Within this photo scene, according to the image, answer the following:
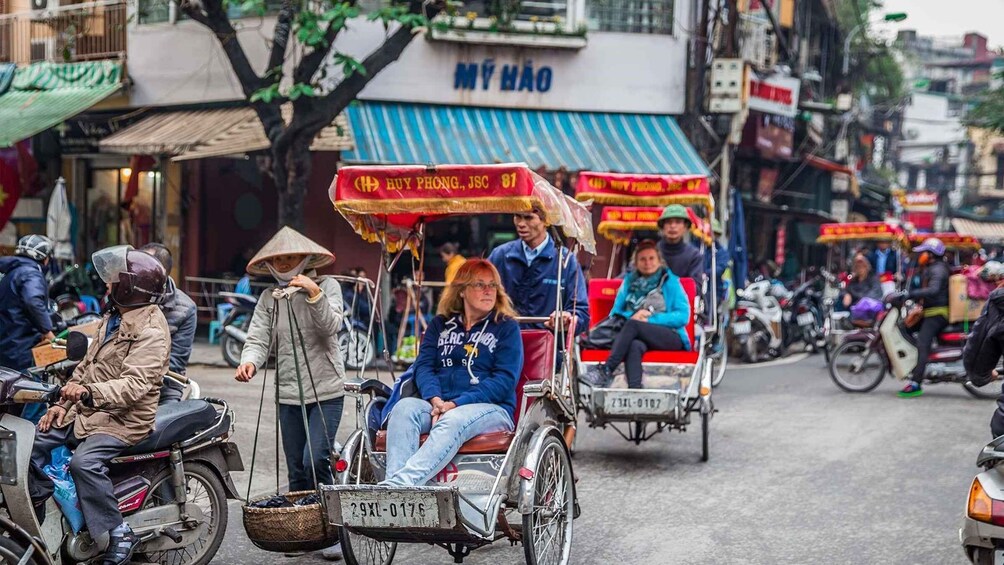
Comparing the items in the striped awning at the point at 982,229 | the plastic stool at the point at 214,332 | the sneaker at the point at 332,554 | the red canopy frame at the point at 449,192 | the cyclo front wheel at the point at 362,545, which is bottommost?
the striped awning at the point at 982,229

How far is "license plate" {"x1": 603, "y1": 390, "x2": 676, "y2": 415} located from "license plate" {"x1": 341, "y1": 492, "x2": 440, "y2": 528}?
11.9 ft

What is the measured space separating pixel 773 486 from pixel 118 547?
480 cm

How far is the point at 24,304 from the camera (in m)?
8.00

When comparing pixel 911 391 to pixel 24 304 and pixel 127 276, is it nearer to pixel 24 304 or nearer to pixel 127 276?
pixel 24 304

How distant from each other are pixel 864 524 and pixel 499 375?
285 centimetres

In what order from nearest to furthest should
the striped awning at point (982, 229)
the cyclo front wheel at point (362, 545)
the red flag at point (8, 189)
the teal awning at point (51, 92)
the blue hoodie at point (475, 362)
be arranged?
the cyclo front wheel at point (362, 545), the blue hoodie at point (475, 362), the teal awning at point (51, 92), the red flag at point (8, 189), the striped awning at point (982, 229)

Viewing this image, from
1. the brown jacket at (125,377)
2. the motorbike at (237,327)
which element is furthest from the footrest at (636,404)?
the motorbike at (237,327)

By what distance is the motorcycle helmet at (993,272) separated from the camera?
11281 millimetres

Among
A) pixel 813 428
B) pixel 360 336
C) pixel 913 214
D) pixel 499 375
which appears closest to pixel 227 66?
pixel 360 336

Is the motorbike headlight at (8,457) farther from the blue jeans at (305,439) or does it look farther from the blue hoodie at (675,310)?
the blue hoodie at (675,310)

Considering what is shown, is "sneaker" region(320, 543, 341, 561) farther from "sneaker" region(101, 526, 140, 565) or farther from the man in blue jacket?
the man in blue jacket

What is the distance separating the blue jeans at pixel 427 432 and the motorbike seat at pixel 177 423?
3.36 ft

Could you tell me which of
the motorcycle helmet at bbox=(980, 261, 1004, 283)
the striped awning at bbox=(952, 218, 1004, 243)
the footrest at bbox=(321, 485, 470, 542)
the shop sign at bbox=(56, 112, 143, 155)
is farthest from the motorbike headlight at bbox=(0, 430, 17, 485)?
the striped awning at bbox=(952, 218, 1004, 243)

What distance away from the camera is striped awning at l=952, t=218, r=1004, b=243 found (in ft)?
148
